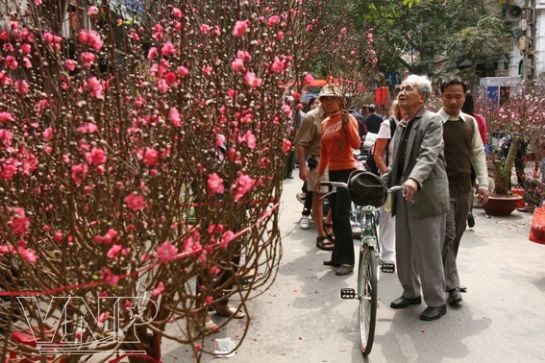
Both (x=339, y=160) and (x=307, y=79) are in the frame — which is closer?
(x=307, y=79)

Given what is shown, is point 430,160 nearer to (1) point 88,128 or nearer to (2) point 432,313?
(2) point 432,313

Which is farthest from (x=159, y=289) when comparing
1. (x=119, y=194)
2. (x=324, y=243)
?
(x=324, y=243)

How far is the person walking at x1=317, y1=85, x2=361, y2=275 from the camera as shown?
6660mm

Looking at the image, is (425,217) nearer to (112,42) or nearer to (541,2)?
(112,42)

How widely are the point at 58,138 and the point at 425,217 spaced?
3277mm

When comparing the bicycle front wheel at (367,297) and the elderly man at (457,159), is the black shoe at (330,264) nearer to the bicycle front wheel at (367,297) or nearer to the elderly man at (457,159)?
the elderly man at (457,159)

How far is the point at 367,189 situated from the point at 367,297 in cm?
85

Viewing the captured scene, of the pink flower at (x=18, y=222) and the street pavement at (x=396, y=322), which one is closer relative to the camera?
the pink flower at (x=18, y=222)

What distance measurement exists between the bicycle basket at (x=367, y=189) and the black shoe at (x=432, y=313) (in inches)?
47.7

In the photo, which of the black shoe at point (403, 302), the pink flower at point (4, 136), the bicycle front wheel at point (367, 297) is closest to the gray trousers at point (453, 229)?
the black shoe at point (403, 302)

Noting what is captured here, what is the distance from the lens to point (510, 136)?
38.6 ft

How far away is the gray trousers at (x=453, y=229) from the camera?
18.1ft

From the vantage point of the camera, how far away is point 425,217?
5.07m

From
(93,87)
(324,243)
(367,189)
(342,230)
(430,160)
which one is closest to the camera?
(93,87)
